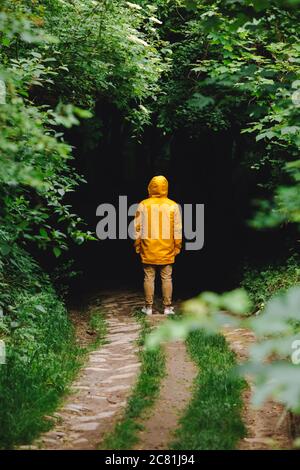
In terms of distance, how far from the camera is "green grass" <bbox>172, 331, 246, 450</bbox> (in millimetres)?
4375

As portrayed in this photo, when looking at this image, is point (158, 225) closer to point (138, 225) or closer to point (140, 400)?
point (138, 225)

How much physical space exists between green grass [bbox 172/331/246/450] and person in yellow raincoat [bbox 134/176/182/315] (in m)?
3.49

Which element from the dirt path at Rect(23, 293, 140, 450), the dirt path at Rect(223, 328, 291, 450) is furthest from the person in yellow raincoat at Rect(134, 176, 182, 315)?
the dirt path at Rect(223, 328, 291, 450)

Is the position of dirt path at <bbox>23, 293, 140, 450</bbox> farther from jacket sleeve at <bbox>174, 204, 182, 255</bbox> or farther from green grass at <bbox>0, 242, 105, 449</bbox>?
jacket sleeve at <bbox>174, 204, 182, 255</bbox>

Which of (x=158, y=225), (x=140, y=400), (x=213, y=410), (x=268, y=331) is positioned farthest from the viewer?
(x=158, y=225)

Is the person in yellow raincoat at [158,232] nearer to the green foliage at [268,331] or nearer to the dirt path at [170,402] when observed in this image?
the dirt path at [170,402]

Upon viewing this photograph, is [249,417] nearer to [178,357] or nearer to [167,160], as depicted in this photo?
[178,357]

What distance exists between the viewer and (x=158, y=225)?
412 inches

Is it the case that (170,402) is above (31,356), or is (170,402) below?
below

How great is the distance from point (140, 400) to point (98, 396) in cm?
65

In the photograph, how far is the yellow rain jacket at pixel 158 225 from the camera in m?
10.4

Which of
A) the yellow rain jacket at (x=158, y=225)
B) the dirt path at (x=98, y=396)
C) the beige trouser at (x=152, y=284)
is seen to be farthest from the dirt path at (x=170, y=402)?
the yellow rain jacket at (x=158, y=225)

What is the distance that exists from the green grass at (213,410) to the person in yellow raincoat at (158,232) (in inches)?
138

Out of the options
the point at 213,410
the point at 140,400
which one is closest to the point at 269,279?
the point at 140,400
